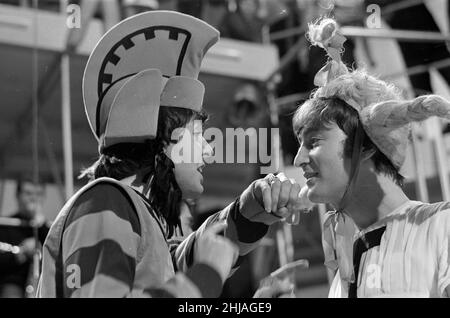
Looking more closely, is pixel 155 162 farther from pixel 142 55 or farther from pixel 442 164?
pixel 442 164

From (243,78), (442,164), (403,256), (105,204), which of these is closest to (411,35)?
(442,164)

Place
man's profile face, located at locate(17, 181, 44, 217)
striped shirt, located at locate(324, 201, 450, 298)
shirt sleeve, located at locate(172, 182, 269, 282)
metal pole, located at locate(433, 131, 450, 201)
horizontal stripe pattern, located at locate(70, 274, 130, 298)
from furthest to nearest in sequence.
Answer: metal pole, located at locate(433, 131, 450, 201)
man's profile face, located at locate(17, 181, 44, 217)
shirt sleeve, located at locate(172, 182, 269, 282)
striped shirt, located at locate(324, 201, 450, 298)
horizontal stripe pattern, located at locate(70, 274, 130, 298)

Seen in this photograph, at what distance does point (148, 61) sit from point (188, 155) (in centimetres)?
18

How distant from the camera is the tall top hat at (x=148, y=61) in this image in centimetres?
129

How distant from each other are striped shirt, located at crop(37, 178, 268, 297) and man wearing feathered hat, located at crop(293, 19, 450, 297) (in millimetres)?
284

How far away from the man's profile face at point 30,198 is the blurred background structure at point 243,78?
0.03 m

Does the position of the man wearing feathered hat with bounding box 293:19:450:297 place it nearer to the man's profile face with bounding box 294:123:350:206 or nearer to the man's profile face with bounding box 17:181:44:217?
the man's profile face with bounding box 294:123:350:206

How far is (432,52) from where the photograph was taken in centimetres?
238

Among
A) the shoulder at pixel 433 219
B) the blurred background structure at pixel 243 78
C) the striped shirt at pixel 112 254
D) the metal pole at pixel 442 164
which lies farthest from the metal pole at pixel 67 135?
the metal pole at pixel 442 164

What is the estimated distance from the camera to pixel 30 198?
1.89 m

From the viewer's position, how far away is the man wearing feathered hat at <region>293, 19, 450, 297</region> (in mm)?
1150

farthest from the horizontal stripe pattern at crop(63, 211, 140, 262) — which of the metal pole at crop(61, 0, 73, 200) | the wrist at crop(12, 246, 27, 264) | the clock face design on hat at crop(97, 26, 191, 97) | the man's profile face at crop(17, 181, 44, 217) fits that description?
the wrist at crop(12, 246, 27, 264)

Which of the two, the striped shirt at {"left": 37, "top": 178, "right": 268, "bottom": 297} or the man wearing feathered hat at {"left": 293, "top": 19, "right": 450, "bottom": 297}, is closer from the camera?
the striped shirt at {"left": 37, "top": 178, "right": 268, "bottom": 297}
